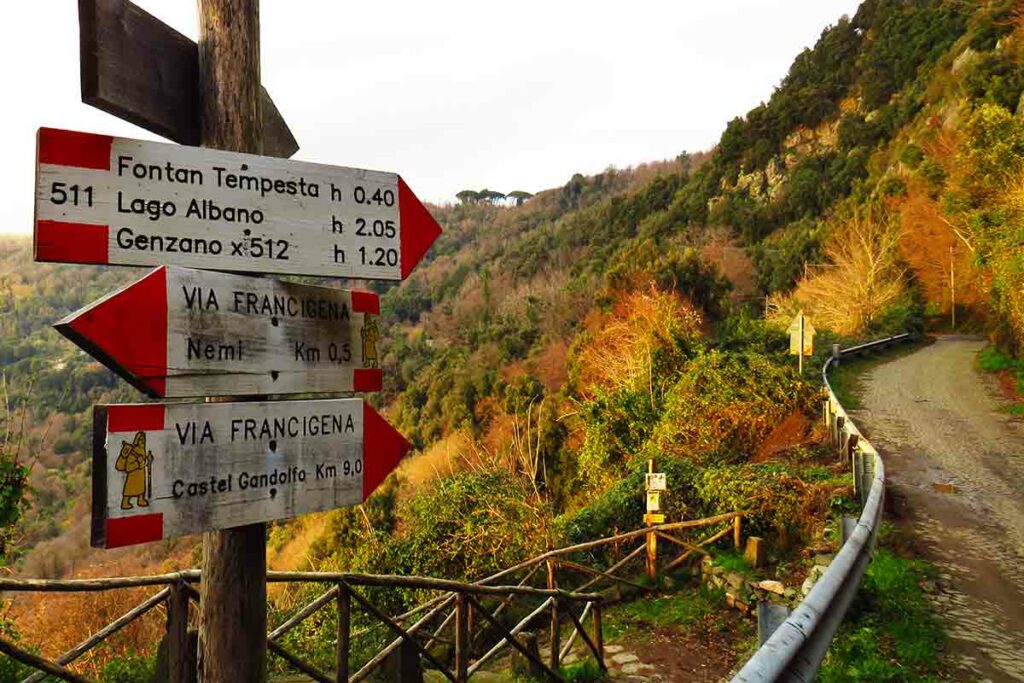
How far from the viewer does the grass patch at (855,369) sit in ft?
54.3

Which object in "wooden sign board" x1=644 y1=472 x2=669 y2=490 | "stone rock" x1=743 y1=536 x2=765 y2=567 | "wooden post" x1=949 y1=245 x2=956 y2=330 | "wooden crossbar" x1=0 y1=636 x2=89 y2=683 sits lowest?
"stone rock" x1=743 y1=536 x2=765 y2=567

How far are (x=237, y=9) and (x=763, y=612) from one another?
3056 millimetres

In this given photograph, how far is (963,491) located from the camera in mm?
8375

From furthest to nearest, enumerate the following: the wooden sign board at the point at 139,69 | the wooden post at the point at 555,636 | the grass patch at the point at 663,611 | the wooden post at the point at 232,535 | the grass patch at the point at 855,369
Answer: the grass patch at the point at 855,369
the grass patch at the point at 663,611
the wooden post at the point at 555,636
the wooden post at the point at 232,535
the wooden sign board at the point at 139,69

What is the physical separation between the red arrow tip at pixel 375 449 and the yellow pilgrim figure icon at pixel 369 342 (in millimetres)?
146

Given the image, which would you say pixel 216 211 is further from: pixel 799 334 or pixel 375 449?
pixel 799 334

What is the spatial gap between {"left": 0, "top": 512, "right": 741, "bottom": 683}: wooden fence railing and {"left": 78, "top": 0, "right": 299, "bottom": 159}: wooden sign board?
201 cm

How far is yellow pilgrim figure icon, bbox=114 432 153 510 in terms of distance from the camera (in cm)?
162

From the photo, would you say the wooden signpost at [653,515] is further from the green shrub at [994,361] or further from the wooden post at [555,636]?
the green shrub at [994,361]

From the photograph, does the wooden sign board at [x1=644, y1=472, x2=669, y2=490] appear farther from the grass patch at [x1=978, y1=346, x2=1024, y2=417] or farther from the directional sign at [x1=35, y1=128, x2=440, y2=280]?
the grass patch at [x1=978, y1=346, x2=1024, y2=417]

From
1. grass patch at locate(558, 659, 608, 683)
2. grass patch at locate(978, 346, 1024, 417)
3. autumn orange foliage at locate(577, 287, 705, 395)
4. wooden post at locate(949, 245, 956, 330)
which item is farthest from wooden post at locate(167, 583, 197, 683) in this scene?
wooden post at locate(949, 245, 956, 330)

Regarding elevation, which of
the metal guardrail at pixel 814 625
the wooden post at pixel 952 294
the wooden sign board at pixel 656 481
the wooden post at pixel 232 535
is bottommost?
the wooden sign board at pixel 656 481

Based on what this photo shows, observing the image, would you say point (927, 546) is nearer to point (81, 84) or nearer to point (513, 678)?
point (513, 678)

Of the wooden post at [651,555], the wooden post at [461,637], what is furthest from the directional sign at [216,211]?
the wooden post at [651,555]
